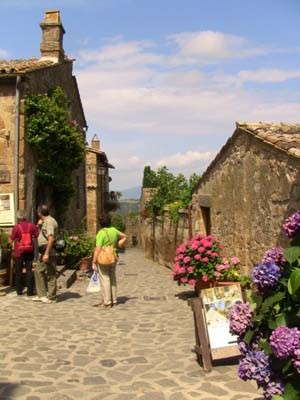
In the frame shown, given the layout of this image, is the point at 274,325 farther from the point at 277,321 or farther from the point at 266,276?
the point at 266,276

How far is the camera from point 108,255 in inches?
336

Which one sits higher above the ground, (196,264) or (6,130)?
(6,130)

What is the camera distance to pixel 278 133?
7.88 meters

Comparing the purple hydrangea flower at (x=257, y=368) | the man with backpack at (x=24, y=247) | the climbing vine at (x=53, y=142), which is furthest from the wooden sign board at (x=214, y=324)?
the climbing vine at (x=53, y=142)

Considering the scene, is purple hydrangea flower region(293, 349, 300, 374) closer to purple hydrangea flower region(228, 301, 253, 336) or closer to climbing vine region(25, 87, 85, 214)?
purple hydrangea flower region(228, 301, 253, 336)

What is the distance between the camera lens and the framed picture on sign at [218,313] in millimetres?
5367

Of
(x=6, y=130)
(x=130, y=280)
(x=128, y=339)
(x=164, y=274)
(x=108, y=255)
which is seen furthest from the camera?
(x=164, y=274)

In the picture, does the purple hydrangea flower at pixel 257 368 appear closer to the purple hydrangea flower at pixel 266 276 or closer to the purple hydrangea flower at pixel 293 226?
the purple hydrangea flower at pixel 266 276

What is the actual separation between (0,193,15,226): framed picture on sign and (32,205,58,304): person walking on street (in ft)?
7.82

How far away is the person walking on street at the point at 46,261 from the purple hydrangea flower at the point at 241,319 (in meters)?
5.58

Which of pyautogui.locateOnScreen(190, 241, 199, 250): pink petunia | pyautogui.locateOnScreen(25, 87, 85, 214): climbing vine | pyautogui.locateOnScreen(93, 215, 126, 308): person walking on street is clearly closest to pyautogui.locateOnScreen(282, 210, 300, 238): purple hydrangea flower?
pyautogui.locateOnScreen(93, 215, 126, 308): person walking on street

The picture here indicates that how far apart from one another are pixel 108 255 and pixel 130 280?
4736 mm

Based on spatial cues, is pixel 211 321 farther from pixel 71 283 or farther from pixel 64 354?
pixel 71 283

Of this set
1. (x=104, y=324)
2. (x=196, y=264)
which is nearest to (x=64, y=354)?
(x=104, y=324)
